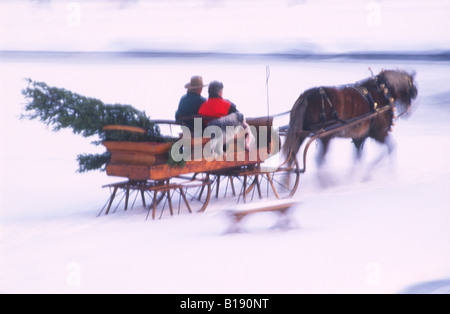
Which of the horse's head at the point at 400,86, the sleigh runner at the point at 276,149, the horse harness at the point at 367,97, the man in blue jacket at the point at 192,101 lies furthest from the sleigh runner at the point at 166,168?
the horse's head at the point at 400,86

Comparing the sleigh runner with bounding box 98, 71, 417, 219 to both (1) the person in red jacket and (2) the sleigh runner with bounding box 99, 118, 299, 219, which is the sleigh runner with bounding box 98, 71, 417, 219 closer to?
(2) the sleigh runner with bounding box 99, 118, 299, 219

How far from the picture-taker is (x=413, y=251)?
6.22 metres

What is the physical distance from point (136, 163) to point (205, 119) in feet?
3.14

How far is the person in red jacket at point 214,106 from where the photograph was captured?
7.56 metres

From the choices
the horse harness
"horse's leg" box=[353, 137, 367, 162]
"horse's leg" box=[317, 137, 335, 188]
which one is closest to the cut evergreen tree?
the horse harness

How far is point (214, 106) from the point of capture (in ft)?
24.8

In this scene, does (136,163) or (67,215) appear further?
(67,215)

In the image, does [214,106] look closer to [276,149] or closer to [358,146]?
[276,149]

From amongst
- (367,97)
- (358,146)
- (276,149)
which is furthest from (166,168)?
(358,146)

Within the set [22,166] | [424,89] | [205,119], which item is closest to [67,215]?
[205,119]

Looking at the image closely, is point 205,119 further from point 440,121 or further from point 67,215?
point 440,121

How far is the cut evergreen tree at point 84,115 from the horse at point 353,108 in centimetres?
205

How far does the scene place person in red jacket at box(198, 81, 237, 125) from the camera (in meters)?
7.56

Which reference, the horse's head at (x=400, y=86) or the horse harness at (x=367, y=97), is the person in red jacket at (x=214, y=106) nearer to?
the horse harness at (x=367, y=97)
